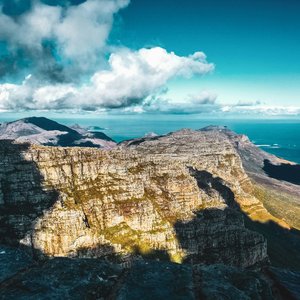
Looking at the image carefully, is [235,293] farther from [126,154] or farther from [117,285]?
[126,154]

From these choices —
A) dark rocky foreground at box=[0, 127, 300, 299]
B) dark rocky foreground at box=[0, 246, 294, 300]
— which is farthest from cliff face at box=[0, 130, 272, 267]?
dark rocky foreground at box=[0, 246, 294, 300]

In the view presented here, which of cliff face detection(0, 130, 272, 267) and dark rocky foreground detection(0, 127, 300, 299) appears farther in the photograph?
cliff face detection(0, 130, 272, 267)

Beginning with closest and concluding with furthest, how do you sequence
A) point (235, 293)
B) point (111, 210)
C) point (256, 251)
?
point (235, 293) → point (111, 210) → point (256, 251)

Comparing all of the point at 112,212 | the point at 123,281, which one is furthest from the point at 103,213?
the point at 123,281

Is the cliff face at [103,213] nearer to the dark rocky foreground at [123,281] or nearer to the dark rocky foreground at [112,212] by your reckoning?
the dark rocky foreground at [112,212]

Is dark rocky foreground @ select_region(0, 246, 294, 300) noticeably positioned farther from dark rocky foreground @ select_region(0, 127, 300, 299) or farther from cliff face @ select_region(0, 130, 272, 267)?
cliff face @ select_region(0, 130, 272, 267)

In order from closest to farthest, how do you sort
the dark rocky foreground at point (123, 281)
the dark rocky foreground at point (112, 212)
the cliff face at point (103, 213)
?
the dark rocky foreground at point (123, 281), the dark rocky foreground at point (112, 212), the cliff face at point (103, 213)

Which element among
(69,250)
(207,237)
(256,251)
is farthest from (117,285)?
(256,251)

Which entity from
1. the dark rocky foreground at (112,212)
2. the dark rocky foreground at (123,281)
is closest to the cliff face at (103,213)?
the dark rocky foreground at (112,212)
